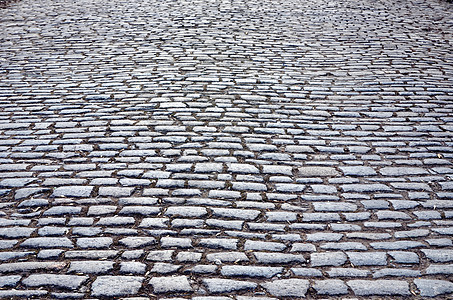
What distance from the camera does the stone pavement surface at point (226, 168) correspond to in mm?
2936

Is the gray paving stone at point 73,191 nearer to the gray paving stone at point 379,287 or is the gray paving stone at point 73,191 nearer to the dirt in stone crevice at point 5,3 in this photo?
the gray paving stone at point 379,287

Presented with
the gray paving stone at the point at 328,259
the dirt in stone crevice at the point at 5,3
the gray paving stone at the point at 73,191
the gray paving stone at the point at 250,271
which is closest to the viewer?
the gray paving stone at the point at 250,271

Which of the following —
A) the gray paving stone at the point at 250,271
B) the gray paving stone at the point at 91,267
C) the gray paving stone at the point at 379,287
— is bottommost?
the gray paving stone at the point at 379,287

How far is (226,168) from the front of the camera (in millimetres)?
4215

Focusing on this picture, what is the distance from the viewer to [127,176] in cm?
407

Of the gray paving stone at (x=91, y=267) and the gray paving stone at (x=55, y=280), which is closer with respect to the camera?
the gray paving stone at (x=55, y=280)

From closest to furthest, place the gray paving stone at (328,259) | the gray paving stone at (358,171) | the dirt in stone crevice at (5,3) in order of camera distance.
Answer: the gray paving stone at (328,259) → the gray paving stone at (358,171) → the dirt in stone crevice at (5,3)

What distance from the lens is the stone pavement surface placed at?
116 inches

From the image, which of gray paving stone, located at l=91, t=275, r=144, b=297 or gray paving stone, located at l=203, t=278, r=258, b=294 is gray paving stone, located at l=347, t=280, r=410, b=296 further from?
gray paving stone, located at l=91, t=275, r=144, b=297

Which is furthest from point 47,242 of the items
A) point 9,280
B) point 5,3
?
point 5,3

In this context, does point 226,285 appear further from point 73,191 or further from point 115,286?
point 73,191

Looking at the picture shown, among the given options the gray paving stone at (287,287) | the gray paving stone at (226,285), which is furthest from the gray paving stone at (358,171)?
the gray paving stone at (226,285)

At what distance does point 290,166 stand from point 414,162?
1.38 meters

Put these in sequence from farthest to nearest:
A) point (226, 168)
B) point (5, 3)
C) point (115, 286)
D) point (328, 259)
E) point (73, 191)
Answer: point (5, 3)
point (226, 168)
point (73, 191)
point (328, 259)
point (115, 286)
